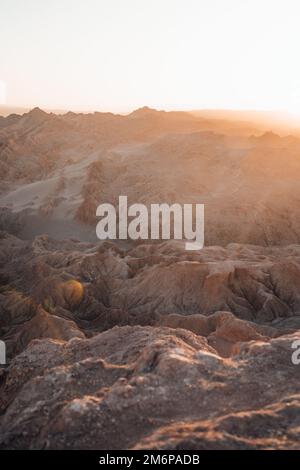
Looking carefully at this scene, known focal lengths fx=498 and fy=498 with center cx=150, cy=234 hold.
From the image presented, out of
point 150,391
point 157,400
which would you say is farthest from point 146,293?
point 157,400

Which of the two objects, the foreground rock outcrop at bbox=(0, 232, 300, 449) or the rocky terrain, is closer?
the foreground rock outcrop at bbox=(0, 232, 300, 449)

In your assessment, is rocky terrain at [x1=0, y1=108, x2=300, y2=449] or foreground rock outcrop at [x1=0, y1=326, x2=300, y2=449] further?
rocky terrain at [x1=0, y1=108, x2=300, y2=449]

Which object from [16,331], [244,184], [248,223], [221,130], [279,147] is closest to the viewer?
[16,331]

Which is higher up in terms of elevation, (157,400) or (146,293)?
(146,293)

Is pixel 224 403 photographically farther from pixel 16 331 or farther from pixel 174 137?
pixel 174 137

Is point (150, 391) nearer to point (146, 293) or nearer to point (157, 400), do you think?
point (157, 400)

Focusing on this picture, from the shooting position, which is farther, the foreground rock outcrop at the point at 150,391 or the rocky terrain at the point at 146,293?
the rocky terrain at the point at 146,293

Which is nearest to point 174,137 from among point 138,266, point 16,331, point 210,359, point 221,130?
point 221,130

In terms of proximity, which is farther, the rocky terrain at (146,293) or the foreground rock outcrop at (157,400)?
the rocky terrain at (146,293)
